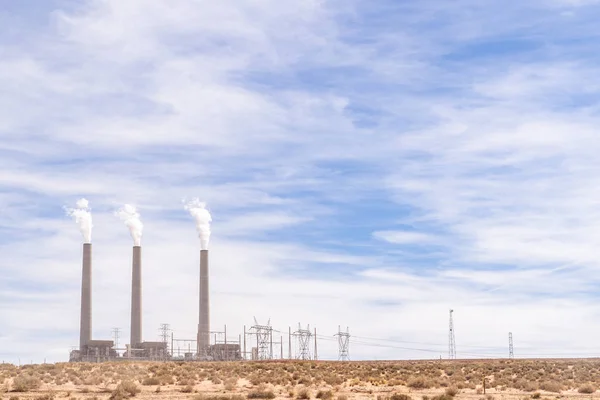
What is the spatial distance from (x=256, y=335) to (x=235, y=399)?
114580mm

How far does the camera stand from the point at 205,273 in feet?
423

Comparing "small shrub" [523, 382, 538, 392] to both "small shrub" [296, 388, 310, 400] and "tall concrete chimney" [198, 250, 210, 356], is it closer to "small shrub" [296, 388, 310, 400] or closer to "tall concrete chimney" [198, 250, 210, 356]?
"small shrub" [296, 388, 310, 400]

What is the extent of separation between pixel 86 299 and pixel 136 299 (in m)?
7.59

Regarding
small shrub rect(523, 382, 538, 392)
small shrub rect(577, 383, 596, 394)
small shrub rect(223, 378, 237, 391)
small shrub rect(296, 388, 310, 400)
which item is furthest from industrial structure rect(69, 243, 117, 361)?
small shrub rect(577, 383, 596, 394)

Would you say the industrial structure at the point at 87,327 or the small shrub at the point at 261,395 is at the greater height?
the industrial structure at the point at 87,327

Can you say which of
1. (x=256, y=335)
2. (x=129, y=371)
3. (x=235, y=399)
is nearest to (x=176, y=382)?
(x=129, y=371)

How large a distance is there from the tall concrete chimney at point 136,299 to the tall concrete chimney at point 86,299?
21.4 ft

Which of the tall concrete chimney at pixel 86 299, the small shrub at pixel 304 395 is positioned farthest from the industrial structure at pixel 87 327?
the small shrub at pixel 304 395

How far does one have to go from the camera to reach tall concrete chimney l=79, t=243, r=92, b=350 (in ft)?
417

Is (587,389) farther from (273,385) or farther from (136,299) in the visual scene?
(136,299)

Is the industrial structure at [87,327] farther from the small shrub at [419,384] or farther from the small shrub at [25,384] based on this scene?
the small shrub at [419,384]

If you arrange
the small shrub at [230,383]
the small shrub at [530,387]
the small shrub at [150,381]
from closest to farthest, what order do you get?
the small shrub at [230,383]
the small shrub at [530,387]
the small shrub at [150,381]

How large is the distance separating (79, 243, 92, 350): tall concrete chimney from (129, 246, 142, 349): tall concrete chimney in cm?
653

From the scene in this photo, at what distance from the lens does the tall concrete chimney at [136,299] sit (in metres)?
128
